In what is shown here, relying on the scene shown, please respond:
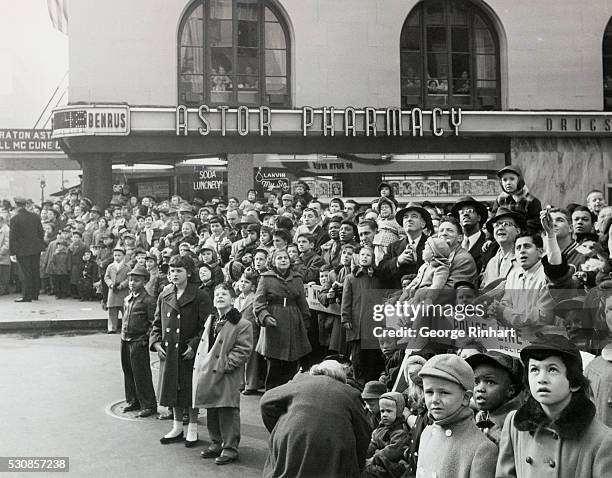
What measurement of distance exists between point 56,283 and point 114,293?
4100mm

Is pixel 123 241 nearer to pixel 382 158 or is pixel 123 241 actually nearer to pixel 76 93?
pixel 76 93

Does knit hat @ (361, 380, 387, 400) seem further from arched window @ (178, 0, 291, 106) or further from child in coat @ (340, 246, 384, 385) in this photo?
arched window @ (178, 0, 291, 106)

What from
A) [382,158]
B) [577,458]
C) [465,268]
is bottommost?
[577,458]

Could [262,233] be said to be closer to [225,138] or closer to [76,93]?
[225,138]

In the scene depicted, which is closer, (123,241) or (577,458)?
(577,458)

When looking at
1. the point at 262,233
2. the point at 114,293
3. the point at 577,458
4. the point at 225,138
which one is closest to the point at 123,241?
the point at 114,293

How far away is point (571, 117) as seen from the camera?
15.2m

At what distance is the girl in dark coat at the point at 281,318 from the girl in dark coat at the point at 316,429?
11.1 feet

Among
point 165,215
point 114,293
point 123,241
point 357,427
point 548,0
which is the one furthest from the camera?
point 165,215

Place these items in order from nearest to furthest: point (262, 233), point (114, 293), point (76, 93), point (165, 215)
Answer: point (262, 233), point (114, 293), point (165, 215), point (76, 93)

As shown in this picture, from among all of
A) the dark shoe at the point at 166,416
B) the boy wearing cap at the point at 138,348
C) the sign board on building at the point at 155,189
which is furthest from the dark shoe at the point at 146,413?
the sign board on building at the point at 155,189

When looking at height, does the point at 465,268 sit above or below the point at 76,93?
below

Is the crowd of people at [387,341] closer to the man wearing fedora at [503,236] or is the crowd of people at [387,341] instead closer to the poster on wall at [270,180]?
the man wearing fedora at [503,236]

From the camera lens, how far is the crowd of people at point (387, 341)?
2.59 meters
